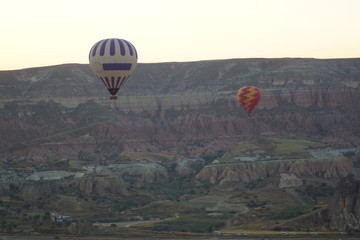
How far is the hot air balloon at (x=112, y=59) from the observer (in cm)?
9406

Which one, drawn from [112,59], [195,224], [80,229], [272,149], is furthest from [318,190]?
[80,229]

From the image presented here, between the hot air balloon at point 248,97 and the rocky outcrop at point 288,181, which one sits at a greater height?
the hot air balloon at point 248,97

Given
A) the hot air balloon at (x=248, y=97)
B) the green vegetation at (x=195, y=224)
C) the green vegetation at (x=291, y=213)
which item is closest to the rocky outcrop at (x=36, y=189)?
the green vegetation at (x=195, y=224)

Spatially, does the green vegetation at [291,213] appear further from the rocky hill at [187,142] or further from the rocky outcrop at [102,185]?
the rocky outcrop at [102,185]

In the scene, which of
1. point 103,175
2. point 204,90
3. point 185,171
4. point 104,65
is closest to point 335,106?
point 204,90

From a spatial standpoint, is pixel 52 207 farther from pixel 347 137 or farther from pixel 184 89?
pixel 184 89

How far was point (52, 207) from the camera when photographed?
108m

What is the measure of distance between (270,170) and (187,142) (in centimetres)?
4123

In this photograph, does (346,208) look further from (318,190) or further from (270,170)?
(270,170)

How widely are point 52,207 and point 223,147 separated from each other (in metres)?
64.8

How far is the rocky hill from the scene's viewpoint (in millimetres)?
115688

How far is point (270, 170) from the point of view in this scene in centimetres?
13650

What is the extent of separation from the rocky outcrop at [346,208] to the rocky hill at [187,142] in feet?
1.76

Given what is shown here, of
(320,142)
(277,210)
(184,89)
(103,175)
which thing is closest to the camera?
(277,210)
